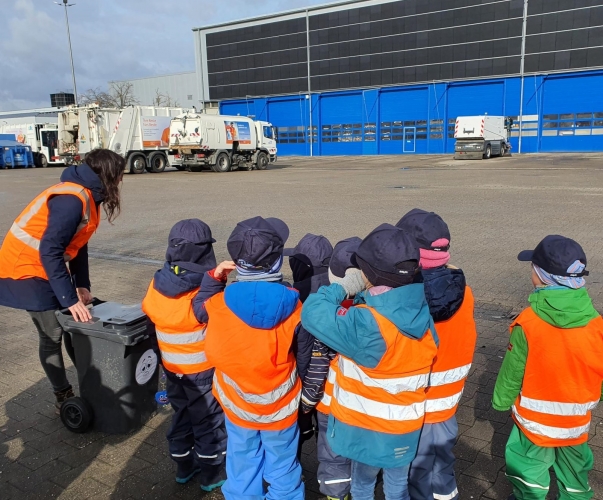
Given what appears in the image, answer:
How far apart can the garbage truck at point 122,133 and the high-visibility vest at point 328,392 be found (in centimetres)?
2430

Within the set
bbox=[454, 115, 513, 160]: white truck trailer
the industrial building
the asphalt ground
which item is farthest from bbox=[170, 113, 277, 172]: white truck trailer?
the industrial building

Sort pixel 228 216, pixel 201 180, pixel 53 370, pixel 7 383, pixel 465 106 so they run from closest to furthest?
pixel 53 370 → pixel 7 383 → pixel 228 216 → pixel 201 180 → pixel 465 106

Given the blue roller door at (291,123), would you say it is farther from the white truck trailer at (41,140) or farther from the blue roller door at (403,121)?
the white truck trailer at (41,140)

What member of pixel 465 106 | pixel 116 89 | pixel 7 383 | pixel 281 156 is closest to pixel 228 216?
pixel 7 383

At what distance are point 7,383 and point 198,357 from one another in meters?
2.25

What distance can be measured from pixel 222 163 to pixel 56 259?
81.4ft

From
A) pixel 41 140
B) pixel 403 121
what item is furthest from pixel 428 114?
Answer: pixel 41 140

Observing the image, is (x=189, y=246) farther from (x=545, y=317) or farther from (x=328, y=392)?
(x=545, y=317)

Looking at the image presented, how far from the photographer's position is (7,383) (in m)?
4.16

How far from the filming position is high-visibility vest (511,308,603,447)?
240 centimetres

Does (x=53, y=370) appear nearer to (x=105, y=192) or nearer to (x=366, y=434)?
(x=105, y=192)

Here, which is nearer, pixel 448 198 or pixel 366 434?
pixel 366 434

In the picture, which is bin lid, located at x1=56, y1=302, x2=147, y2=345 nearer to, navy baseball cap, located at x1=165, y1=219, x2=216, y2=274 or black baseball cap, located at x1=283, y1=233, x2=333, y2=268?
navy baseball cap, located at x1=165, y1=219, x2=216, y2=274

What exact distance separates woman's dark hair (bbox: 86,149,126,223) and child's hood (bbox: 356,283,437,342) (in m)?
2.01
